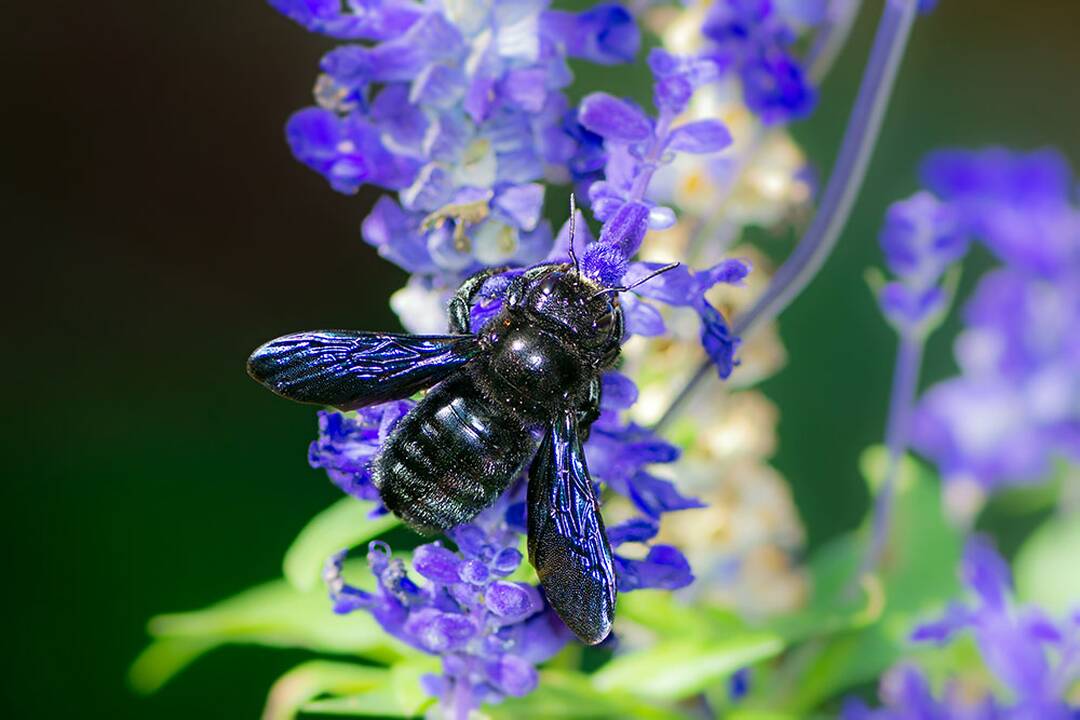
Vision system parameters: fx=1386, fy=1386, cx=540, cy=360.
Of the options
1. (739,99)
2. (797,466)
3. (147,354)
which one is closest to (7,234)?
(147,354)

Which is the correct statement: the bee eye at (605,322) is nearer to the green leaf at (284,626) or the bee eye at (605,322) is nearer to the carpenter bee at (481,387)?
the carpenter bee at (481,387)

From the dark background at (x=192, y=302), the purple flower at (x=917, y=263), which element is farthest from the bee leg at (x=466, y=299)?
the dark background at (x=192, y=302)

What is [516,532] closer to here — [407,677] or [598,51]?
[407,677]

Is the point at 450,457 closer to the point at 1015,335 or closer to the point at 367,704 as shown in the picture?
the point at 367,704

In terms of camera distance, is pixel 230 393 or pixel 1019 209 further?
pixel 230 393

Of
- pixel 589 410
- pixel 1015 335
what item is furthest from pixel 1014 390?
pixel 589 410

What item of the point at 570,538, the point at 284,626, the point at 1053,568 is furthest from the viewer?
the point at 1053,568

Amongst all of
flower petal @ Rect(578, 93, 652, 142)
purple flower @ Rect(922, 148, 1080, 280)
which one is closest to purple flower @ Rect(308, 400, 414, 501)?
flower petal @ Rect(578, 93, 652, 142)
